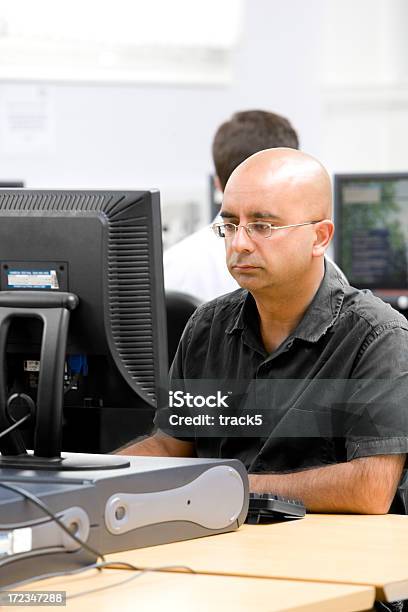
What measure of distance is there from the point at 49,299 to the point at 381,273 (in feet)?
8.83

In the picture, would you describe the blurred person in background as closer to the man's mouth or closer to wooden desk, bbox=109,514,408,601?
the man's mouth

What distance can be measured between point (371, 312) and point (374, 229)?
2242 mm

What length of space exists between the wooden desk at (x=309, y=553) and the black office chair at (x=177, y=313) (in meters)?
0.92

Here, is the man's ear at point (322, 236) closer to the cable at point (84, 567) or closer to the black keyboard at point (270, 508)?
the black keyboard at point (270, 508)

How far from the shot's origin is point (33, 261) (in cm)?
155

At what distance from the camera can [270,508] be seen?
1.67 m

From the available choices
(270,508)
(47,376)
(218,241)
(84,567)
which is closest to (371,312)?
(270,508)

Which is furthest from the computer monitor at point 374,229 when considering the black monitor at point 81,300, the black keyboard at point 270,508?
the black monitor at point 81,300

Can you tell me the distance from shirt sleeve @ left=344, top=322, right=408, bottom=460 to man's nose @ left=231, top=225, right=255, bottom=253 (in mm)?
240

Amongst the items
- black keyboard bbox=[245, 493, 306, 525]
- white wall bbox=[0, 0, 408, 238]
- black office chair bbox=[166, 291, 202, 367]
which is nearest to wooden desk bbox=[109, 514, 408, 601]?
black keyboard bbox=[245, 493, 306, 525]

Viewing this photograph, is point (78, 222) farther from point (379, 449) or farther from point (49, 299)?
point (379, 449)

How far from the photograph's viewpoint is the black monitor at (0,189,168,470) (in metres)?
1.53

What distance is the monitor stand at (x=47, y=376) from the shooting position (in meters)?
1.53

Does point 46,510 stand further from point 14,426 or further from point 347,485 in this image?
point 347,485
